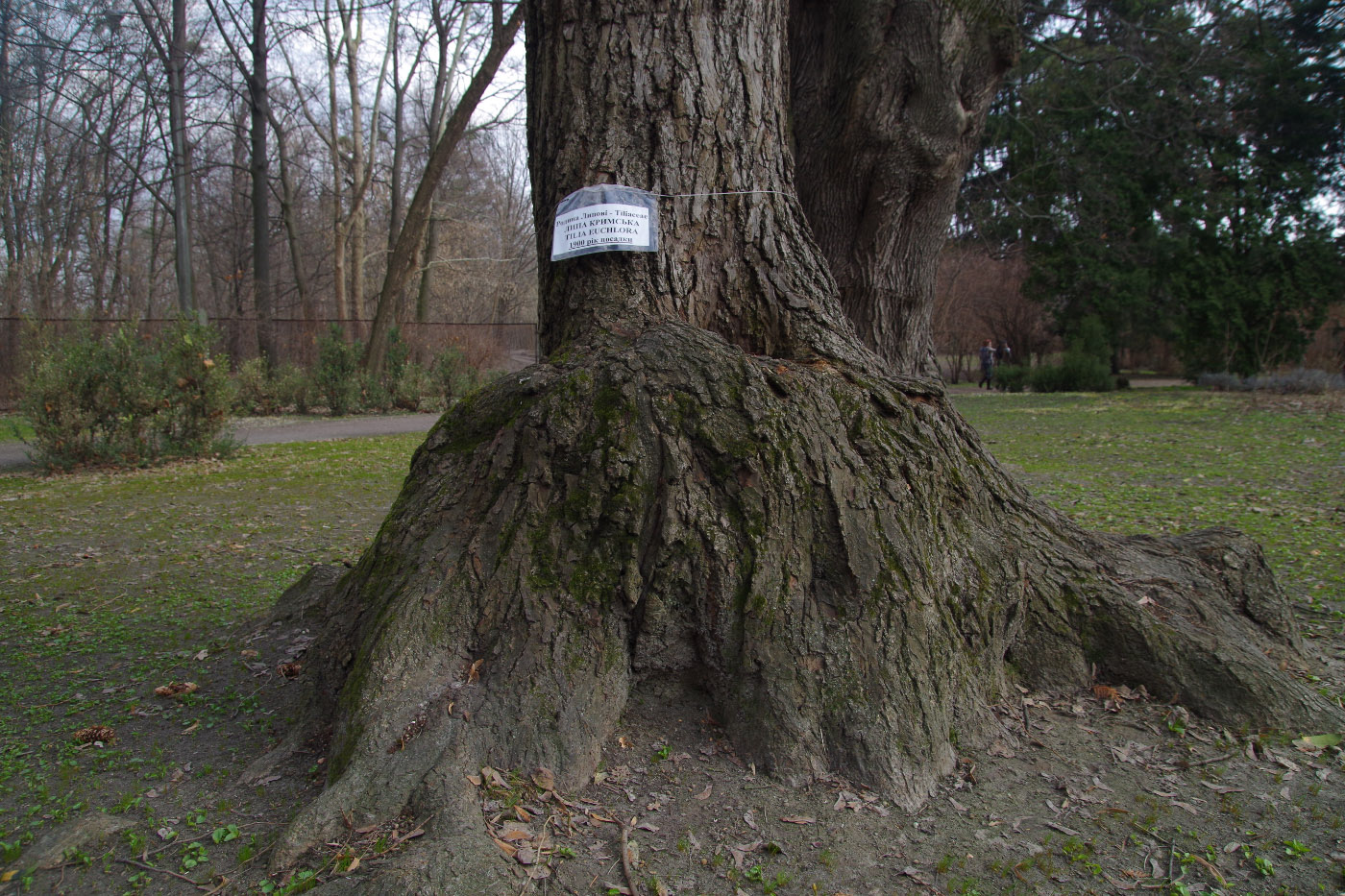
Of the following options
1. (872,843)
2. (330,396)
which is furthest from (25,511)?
(330,396)

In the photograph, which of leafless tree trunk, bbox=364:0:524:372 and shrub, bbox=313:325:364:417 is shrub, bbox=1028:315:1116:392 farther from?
shrub, bbox=313:325:364:417

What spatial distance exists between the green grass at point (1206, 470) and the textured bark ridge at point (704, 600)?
2.29m

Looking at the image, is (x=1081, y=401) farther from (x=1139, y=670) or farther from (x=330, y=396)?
(x=1139, y=670)

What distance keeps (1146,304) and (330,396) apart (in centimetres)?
2186

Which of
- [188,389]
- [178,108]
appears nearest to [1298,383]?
[188,389]

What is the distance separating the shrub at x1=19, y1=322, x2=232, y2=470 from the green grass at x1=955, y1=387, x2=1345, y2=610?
29.8 feet

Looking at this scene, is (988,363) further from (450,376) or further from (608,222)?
(608,222)

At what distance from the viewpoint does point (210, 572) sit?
200 inches

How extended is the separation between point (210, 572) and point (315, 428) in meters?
10.2

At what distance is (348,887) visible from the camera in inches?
77.0

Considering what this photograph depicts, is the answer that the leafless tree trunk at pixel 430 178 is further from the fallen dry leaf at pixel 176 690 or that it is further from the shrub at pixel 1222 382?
the shrub at pixel 1222 382

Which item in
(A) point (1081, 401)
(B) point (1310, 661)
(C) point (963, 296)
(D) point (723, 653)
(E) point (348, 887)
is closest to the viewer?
(E) point (348, 887)

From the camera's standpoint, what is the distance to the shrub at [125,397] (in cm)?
895

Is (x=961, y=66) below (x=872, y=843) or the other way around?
the other way around
